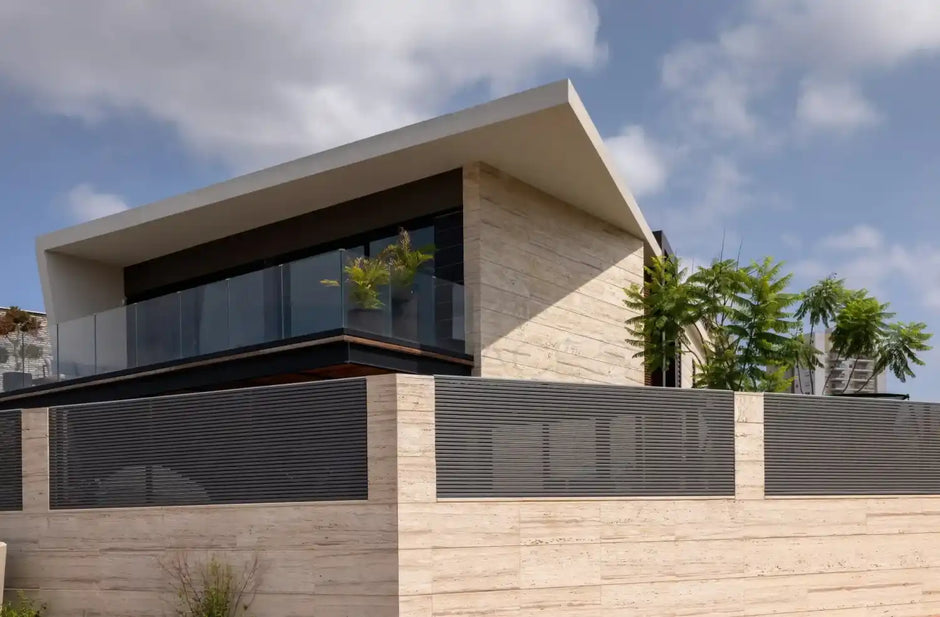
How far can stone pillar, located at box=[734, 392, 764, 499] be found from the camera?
14.6m

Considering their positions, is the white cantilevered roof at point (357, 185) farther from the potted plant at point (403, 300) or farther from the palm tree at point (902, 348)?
the palm tree at point (902, 348)

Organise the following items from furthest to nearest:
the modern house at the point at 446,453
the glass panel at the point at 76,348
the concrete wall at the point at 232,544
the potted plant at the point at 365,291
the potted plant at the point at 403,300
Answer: the glass panel at the point at 76,348, the potted plant at the point at 403,300, the potted plant at the point at 365,291, the modern house at the point at 446,453, the concrete wall at the point at 232,544

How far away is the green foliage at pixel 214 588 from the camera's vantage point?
1290 centimetres

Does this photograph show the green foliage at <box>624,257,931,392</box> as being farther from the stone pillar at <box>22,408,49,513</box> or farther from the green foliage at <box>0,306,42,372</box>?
the green foliage at <box>0,306,42,372</box>

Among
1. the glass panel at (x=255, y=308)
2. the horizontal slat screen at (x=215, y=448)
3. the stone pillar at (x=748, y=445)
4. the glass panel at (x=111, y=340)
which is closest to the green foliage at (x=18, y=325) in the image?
the glass panel at (x=111, y=340)

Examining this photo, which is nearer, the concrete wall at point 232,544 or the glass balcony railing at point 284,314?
the concrete wall at point 232,544

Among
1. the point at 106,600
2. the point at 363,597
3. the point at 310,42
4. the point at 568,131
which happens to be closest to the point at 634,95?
the point at 568,131

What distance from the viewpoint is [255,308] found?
18797mm

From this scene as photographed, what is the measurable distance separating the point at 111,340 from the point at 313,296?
6381mm

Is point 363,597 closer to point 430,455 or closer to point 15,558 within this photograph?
point 430,455

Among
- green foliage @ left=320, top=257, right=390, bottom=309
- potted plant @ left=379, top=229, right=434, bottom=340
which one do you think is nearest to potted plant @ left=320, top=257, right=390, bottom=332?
green foliage @ left=320, top=257, right=390, bottom=309

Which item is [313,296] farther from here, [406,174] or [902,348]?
[902,348]

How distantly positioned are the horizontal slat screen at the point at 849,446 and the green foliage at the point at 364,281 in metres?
6.77

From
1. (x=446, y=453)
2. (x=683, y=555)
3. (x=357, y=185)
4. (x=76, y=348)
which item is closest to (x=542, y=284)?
(x=357, y=185)
